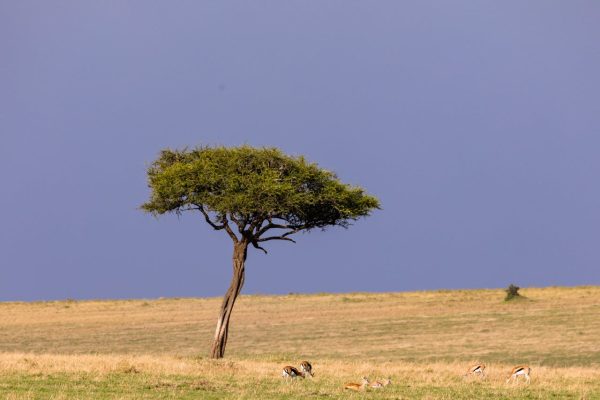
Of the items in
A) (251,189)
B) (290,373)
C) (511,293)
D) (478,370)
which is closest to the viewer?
(290,373)

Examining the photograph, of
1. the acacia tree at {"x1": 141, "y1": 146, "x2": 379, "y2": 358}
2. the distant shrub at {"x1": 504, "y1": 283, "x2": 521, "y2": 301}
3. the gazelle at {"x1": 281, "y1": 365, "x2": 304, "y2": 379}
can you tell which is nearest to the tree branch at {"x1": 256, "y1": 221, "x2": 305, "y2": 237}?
the acacia tree at {"x1": 141, "y1": 146, "x2": 379, "y2": 358}

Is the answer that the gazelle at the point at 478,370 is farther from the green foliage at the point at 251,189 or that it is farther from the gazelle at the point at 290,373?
the green foliage at the point at 251,189

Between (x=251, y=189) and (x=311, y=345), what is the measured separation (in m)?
15.3

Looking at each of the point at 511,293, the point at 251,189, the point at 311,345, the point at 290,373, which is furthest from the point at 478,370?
the point at 511,293

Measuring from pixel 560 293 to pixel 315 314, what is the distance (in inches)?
985

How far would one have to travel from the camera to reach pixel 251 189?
39.7 m

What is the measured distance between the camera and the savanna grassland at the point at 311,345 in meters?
25.6

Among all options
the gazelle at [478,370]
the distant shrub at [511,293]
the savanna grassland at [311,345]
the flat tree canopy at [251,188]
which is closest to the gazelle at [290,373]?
the savanna grassland at [311,345]

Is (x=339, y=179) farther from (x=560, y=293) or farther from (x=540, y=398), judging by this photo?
(x=560, y=293)

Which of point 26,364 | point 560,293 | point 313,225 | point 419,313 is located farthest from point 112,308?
point 26,364

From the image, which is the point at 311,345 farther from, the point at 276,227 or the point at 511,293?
the point at 511,293

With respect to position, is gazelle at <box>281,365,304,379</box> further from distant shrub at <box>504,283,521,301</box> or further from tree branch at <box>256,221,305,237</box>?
distant shrub at <box>504,283,521,301</box>

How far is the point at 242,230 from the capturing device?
41344 millimetres

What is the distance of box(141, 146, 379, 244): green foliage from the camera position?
40.1 meters
